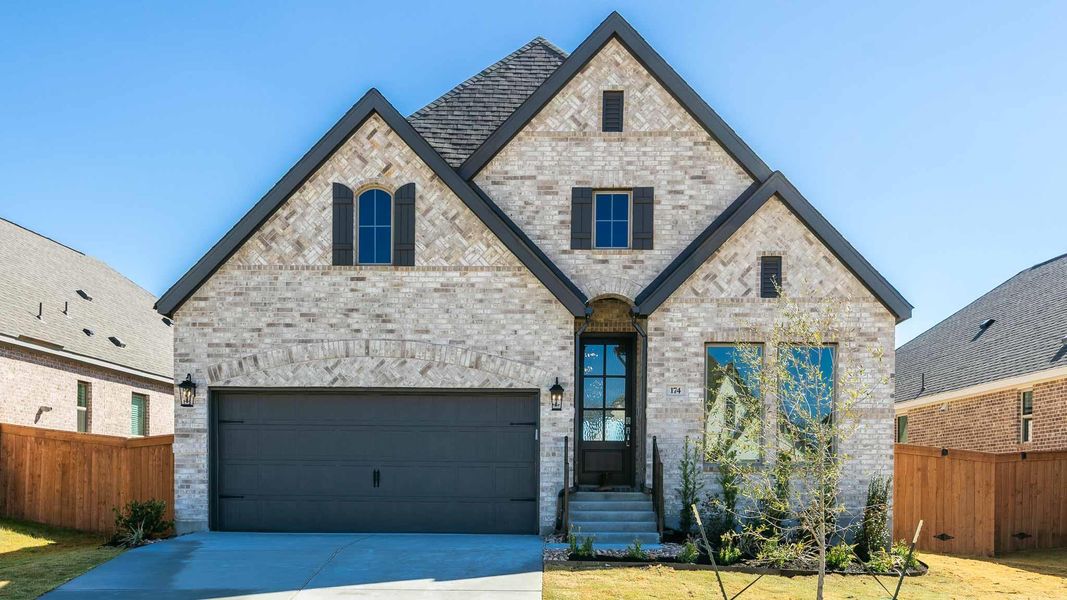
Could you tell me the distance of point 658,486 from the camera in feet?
45.0

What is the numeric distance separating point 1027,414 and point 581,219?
35.6 ft

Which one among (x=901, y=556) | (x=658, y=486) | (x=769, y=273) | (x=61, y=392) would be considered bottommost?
(x=901, y=556)

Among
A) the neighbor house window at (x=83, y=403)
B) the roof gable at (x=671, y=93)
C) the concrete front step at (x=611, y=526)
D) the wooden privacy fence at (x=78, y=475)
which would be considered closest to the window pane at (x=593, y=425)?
the concrete front step at (x=611, y=526)

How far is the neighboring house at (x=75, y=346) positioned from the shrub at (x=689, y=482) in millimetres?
12874

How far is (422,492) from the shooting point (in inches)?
562

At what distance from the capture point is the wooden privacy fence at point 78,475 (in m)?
14.6

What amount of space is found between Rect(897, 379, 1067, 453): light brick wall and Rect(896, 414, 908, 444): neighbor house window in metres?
0.43

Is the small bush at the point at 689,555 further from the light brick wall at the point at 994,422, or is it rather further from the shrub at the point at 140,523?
the light brick wall at the point at 994,422

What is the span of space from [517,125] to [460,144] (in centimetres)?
198

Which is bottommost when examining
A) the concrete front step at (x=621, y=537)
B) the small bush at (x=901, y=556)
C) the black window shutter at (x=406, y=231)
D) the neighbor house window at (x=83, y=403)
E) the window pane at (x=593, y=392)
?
the small bush at (x=901, y=556)

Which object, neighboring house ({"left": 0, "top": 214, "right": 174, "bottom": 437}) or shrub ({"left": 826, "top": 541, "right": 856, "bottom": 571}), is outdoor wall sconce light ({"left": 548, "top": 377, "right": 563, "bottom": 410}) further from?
neighboring house ({"left": 0, "top": 214, "right": 174, "bottom": 437})

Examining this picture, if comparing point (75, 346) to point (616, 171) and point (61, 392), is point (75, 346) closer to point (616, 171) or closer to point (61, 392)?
point (61, 392)

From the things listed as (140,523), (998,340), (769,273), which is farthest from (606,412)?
(998,340)

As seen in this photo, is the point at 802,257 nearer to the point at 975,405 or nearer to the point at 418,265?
the point at 418,265
